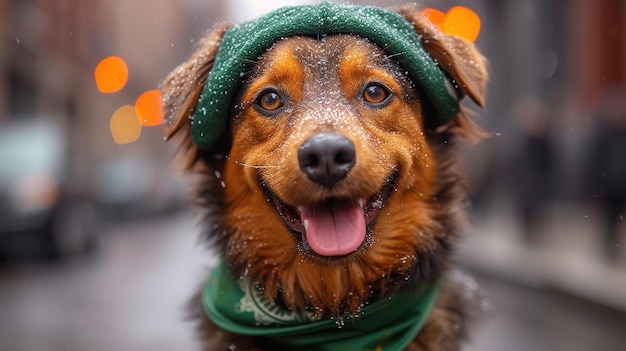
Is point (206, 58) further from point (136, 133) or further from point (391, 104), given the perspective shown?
point (136, 133)

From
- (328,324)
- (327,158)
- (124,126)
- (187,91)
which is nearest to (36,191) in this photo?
(187,91)

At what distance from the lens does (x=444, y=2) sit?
1149cm

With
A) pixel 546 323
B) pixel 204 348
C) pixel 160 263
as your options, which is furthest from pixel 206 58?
pixel 160 263

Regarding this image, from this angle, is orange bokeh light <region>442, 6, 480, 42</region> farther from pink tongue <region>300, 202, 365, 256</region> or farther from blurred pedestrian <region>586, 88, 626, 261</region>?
blurred pedestrian <region>586, 88, 626, 261</region>

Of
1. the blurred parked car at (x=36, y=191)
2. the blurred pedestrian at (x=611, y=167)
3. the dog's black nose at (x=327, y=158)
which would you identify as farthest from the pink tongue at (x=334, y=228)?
the blurred parked car at (x=36, y=191)

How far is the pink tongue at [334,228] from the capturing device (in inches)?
114

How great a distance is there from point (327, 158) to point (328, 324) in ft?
2.37

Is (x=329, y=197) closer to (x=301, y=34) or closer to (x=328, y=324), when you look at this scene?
(x=328, y=324)

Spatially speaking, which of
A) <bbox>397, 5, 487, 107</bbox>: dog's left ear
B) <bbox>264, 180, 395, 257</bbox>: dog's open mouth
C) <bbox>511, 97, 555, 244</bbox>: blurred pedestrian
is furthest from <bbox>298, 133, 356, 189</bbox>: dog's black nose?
<bbox>511, 97, 555, 244</bbox>: blurred pedestrian

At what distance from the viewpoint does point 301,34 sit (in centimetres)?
320

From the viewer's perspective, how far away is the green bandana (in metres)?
3.15

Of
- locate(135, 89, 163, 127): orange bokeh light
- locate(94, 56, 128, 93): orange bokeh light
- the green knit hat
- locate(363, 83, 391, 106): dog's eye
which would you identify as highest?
the green knit hat

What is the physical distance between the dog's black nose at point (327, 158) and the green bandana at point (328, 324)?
615 mm

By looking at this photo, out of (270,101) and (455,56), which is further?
(455,56)
